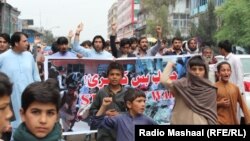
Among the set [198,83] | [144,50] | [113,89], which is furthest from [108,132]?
[144,50]

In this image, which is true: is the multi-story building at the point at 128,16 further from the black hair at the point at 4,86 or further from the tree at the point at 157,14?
the black hair at the point at 4,86

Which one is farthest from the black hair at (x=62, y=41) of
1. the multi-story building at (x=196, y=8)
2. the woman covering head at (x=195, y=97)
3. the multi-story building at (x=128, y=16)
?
the multi-story building at (x=128, y=16)

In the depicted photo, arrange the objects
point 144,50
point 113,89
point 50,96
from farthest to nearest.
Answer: point 144,50 < point 113,89 < point 50,96

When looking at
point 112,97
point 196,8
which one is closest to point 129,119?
point 112,97

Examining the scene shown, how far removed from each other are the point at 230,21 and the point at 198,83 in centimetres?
3278

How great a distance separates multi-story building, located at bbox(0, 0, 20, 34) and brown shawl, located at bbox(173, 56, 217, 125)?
68224 millimetres

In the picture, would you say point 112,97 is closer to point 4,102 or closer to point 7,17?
point 4,102

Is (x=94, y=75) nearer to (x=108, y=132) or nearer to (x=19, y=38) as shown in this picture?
(x=19, y=38)

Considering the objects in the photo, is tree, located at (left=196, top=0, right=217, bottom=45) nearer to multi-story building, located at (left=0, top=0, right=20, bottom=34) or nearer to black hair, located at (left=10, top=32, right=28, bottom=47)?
multi-story building, located at (left=0, top=0, right=20, bottom=34)

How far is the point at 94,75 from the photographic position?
21.5 feet

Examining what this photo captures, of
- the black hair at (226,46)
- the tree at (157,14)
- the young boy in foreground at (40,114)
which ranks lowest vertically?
the young boy in foreground at (40,114)

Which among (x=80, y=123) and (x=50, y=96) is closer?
(x=50, y=96)

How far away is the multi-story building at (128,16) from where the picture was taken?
125062 mm

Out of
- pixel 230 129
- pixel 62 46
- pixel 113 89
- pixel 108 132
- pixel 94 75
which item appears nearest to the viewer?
pixel 230 129
